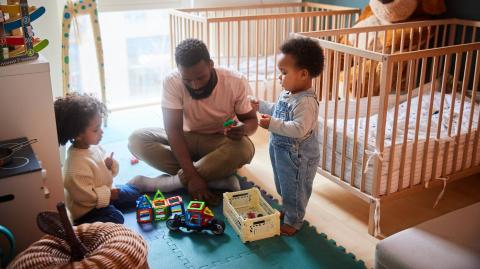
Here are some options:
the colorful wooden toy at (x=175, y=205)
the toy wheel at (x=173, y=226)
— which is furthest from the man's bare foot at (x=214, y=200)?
the toy wheel at (x=173, y=226)

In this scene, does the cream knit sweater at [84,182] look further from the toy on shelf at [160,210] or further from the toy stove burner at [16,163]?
the toy stove burner at [16,163]

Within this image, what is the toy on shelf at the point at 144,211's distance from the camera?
2.29 metres

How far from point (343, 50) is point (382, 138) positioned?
0.46 meters

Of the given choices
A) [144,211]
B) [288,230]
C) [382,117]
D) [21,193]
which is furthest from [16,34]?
[382,117]

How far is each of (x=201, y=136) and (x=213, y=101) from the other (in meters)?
0.21

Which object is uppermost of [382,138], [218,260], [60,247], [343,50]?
[343,50]

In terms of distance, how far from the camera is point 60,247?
1571 millimetres

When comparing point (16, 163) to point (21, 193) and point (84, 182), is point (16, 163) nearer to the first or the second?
point (21, 193)

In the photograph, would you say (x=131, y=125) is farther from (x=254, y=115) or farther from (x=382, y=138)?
(x=382, y=138)

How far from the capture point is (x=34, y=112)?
191 cm

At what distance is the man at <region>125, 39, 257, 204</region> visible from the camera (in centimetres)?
246

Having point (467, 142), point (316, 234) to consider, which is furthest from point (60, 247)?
point (467, 142)

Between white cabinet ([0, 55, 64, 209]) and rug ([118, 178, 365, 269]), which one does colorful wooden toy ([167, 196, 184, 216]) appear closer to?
rug ([118, 178, 365, 269])

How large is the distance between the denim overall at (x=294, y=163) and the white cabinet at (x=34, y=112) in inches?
36.1
